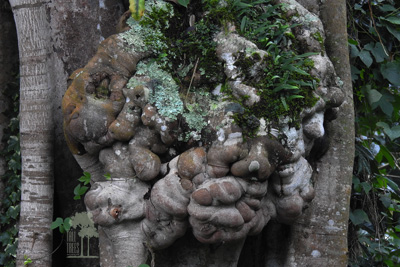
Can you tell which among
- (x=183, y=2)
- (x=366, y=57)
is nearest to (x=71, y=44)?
(x=183, y=2)

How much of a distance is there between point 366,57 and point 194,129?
1.34 m

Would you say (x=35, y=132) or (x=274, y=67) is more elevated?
(x=274, y=67)

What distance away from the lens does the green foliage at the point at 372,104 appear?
2658 millimetres

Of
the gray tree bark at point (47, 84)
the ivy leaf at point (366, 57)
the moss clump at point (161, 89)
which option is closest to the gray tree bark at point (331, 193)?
the ivy leaf at point (366, 57)

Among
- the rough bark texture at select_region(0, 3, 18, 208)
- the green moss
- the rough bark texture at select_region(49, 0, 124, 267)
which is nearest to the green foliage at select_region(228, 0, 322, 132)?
the green moss

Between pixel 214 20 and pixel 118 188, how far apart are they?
0.72 metres

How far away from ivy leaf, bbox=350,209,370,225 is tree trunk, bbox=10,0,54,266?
60.4 inches

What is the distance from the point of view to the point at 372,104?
2.75 m

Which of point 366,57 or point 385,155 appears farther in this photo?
point 385,155

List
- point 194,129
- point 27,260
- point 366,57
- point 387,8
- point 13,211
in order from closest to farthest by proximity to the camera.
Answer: point 194,129 < point 27,260 < point 13,211 < point 366,57 < point 387,8

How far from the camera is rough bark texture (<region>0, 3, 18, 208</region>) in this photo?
244 cm

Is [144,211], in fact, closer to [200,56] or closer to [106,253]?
[106,253]

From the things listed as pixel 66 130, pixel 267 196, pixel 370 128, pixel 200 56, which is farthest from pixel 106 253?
pixel 370 128

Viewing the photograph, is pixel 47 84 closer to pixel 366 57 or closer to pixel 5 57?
pixel 5 57
